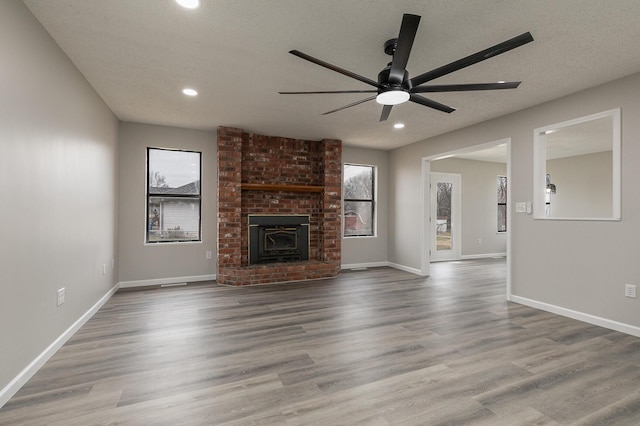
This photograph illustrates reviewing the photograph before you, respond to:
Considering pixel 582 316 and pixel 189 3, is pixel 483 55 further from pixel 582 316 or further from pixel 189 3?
pixel 582 316

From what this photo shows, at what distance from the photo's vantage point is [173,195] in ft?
16.1

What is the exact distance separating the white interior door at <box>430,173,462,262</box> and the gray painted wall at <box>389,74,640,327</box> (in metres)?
2.75

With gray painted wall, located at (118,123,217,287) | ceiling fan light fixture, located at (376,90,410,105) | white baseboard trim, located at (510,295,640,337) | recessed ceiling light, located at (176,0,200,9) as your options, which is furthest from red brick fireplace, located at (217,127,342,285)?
ceiling fan light fixture, located at (376,90,410,105)

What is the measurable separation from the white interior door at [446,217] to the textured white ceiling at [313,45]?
12.1 ft

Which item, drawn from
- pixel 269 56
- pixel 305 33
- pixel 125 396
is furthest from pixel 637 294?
pixel 125 396

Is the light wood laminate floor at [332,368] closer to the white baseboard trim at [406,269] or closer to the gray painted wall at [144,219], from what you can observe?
the gray painted wall at [144,219]

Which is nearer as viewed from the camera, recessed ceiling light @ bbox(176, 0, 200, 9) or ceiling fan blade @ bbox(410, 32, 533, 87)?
ceiling fan blade @ bbox(410, 32, 533, 87)

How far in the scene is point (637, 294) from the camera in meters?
2.86

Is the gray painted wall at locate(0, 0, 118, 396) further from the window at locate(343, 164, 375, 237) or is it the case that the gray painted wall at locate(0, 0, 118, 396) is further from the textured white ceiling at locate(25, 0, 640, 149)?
the window at locate(343, 164, 375, 237)

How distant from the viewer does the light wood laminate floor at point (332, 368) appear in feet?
5.68

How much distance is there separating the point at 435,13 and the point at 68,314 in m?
3.72

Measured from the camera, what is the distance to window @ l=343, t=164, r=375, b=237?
6262mm

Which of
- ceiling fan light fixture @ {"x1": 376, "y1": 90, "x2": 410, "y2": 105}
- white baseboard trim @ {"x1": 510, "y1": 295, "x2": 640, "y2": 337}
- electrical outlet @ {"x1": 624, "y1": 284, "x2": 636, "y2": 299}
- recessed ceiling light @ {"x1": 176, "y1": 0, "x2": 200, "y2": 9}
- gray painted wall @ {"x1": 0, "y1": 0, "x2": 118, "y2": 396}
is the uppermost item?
recessed ceiling light @ {"x1": 176, "y1": 0, "x2": 200, "y2": 9}

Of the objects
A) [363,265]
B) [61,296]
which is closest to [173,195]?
[61,296]
